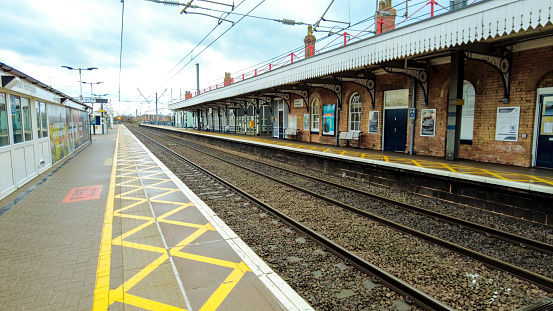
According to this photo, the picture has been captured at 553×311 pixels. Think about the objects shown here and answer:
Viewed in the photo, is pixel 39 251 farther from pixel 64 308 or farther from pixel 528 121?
pixel 528 121

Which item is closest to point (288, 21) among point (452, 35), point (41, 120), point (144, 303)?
point (452, 35)

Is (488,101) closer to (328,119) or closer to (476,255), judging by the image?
(476,255)

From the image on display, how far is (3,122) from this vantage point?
7.03m

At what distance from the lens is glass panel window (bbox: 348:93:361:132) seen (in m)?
15.7

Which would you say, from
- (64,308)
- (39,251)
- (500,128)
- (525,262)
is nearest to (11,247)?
(39,251)

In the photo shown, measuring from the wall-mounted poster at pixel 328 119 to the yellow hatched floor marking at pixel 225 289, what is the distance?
14.4 m

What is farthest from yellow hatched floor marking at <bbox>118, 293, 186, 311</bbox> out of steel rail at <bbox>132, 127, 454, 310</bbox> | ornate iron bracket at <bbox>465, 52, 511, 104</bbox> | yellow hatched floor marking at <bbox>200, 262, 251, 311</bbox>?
ornate iron bracket at <bbox>465, 52, 511, 104</bbox>

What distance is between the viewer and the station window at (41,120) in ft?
33.0

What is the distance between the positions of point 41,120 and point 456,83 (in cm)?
1406

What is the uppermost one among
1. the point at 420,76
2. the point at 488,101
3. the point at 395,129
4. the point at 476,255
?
the point at 420,76

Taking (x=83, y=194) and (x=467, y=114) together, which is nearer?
(x=83, y=194)

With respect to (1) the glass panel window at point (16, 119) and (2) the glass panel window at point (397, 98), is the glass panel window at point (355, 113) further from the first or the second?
(1) the glass panel window at point (16, 119)

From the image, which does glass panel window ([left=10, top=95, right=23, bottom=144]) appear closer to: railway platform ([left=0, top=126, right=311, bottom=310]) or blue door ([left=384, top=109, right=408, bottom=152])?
railway platform ([left=0, top=126, right=311, bottom=310])

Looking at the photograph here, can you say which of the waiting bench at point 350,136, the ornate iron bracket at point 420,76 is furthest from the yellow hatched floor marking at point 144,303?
the waiting bench at point 350,136
